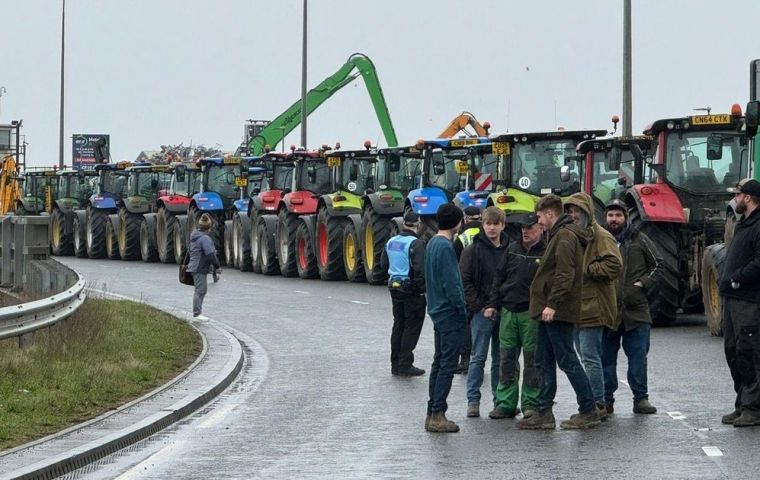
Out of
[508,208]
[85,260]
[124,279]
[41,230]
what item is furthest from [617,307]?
[85,260]

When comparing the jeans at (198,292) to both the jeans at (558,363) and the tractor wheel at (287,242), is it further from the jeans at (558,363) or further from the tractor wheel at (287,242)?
the tractor wheel at (287,242)

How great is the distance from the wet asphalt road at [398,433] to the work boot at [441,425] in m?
0.10

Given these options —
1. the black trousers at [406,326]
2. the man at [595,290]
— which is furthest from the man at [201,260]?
the man at [595,290]

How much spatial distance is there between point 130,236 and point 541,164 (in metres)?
23.0

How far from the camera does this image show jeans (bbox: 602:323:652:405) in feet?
48.4

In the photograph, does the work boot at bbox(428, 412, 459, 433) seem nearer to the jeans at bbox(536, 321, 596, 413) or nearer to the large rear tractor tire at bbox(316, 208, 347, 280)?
the jeans at bbox(536, 321, 596, 413)

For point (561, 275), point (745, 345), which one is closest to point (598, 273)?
point (561, 275)

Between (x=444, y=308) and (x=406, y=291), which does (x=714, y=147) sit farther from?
(x=444, y=308)

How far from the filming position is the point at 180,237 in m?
46.6

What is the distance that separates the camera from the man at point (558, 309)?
44.8 feet

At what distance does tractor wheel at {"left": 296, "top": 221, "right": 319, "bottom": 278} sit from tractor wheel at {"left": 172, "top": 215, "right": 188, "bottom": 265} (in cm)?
713

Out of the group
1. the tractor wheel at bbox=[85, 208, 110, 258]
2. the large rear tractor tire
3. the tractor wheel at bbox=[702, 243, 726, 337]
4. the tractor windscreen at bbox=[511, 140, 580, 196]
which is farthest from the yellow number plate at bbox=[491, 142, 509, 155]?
the tractor wheel at bbox=[85, 208, 110, 258]

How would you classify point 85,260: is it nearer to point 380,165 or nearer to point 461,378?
point 380,165

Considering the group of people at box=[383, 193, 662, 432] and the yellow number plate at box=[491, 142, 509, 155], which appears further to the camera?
the yellow number plate at box=[491, 142, 509, 155]
